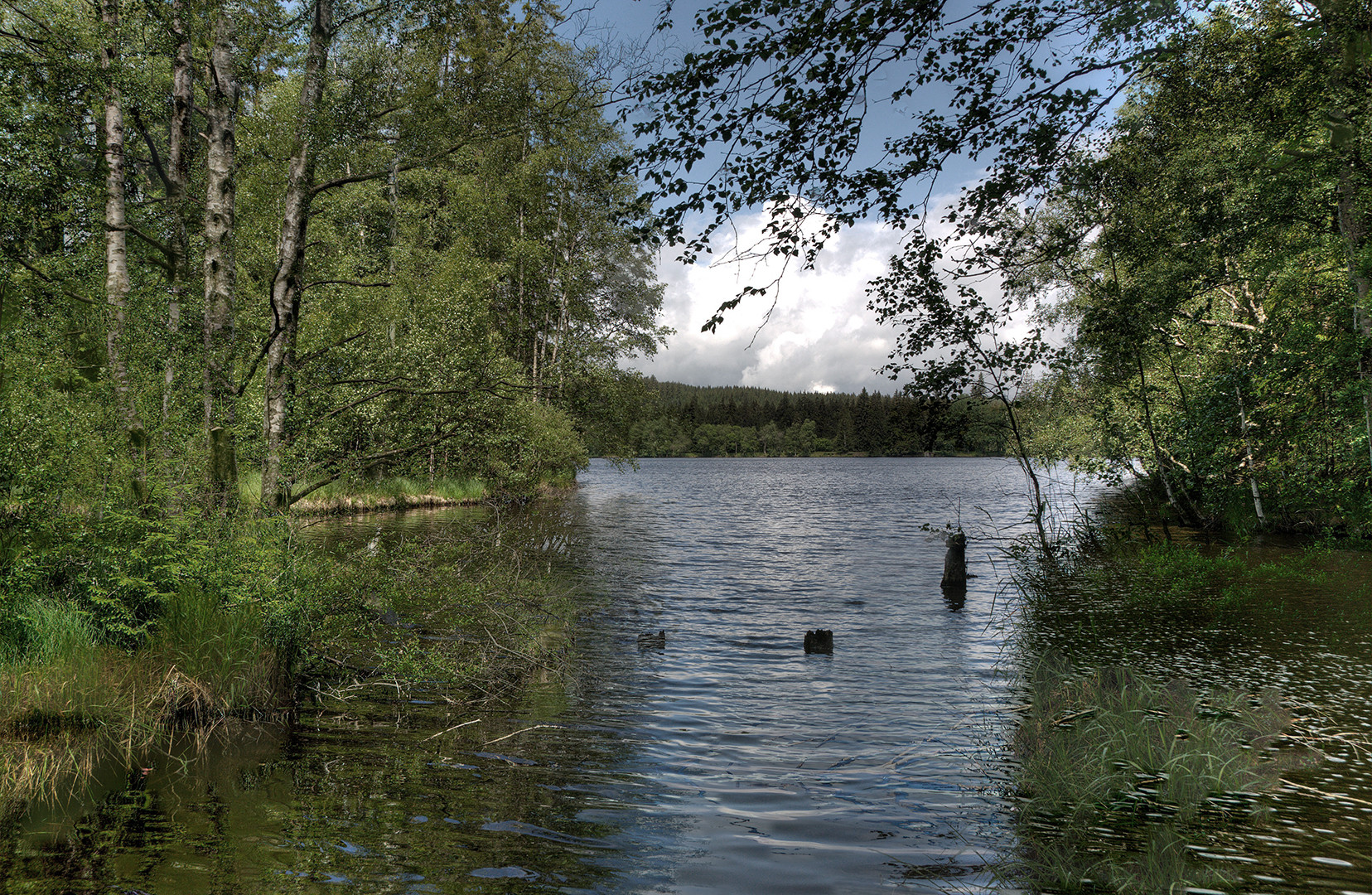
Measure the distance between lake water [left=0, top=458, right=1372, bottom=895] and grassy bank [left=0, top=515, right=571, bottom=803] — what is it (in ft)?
1.50

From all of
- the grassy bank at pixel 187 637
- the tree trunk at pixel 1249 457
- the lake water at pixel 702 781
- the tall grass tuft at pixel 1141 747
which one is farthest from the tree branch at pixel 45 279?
the tree trunk at pixel 1249 457

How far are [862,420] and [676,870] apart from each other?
7679 inches

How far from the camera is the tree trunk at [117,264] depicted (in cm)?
837

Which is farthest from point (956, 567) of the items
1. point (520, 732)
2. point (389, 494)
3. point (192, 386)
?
point (389, 494)

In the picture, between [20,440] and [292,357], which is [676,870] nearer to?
[20,440]

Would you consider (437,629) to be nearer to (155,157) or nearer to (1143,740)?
(155,157)

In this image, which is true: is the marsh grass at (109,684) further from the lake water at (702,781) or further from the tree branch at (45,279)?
the tree branch at (45,279)

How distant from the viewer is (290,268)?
33.8ft

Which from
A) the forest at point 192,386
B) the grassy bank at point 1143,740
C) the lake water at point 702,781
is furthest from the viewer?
the forest at point 192,386

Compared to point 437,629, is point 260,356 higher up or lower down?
higher up

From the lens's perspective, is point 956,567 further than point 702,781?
Yes

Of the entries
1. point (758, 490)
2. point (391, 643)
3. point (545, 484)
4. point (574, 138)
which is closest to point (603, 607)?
point (391, 643)

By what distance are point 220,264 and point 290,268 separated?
0.89 metres

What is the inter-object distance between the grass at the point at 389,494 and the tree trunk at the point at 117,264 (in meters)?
14.0
